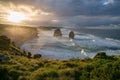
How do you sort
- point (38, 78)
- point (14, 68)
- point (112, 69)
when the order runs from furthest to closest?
1. point (14, 68)
2. point (38, 78)
3. point (112, 69)

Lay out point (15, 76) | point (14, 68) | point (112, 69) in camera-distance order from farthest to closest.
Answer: point (14, 68), point (15, 76), point (112, 69)

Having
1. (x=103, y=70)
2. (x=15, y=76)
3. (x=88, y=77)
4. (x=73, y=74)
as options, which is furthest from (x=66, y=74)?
(x=15, y=76)

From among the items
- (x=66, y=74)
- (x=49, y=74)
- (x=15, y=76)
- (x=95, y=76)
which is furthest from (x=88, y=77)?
(x=15, y=76)

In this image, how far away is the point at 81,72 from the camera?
62.1ft

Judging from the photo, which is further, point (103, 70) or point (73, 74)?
point (73, 74)

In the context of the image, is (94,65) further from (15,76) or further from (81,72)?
(15,76)

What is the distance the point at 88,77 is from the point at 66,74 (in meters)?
1.79

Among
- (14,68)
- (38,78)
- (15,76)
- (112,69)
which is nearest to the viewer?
(112,69)

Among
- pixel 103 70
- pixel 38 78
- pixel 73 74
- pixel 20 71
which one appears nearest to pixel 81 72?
pixel 73 74

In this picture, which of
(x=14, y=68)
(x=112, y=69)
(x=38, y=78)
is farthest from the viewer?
(x=14, y=68)

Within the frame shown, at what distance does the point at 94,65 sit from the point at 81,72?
1.17 m

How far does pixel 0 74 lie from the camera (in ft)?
63.4

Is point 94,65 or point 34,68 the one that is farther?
point 34,68

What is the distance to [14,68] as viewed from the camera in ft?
71.4
